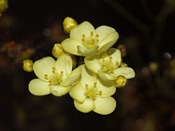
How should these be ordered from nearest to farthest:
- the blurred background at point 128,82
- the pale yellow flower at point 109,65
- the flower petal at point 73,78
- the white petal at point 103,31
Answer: the flower petal at point 73,78 < the pale yellow flower at point 109,65 < the white petal at point 103,31 < the blurred background at point 128,82

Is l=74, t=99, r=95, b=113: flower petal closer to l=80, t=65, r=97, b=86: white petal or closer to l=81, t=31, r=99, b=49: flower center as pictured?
l=80, t=65, r=97, b=86: white petal

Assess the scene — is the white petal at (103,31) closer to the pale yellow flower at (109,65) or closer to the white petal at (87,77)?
the pale yellow flower at (109,65)

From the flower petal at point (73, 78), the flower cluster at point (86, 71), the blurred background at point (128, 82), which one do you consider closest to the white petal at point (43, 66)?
the flower cluster at point (86, 71)

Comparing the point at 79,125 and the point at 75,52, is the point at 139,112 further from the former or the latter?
the point at 75,52

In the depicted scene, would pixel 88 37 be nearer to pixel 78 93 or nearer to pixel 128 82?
pixel 78 93

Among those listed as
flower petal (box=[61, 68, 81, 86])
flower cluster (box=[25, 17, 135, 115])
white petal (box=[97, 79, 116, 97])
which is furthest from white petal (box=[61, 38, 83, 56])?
white petal (box=[97, 79, 116, 97])

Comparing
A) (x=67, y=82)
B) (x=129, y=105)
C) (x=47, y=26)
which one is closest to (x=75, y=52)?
(x=67, y=82)

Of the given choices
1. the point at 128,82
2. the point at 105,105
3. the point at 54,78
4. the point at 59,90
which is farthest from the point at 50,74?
the point at 128,82
